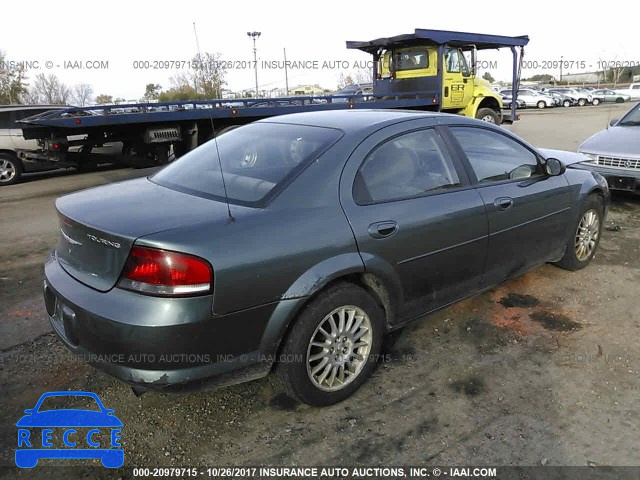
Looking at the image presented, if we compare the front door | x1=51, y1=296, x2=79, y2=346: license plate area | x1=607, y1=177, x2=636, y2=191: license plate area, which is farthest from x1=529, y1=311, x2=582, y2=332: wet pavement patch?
the front door

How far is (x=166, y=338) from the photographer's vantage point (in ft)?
7.22

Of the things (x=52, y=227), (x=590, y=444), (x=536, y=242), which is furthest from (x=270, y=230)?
(x=52, y=227)

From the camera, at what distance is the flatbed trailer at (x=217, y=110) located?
31.1ft

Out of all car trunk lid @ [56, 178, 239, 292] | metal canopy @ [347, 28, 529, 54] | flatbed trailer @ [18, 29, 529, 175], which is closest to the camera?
car trunk lid @ [56, 178, 239, 292]

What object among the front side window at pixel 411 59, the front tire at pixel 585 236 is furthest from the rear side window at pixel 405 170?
the front side window at pixel 411 59

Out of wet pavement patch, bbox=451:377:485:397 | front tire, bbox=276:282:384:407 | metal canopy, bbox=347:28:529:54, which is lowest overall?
wet pavement patch, bbox=451:377:485:397

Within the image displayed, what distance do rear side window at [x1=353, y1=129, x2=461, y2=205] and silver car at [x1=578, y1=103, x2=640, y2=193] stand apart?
12.8 feet

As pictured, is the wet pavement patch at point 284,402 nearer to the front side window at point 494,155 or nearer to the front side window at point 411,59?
the front side window at point 494,155

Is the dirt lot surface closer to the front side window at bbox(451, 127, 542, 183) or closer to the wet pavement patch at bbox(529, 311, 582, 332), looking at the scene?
the wet pavement patch at bbox(529, 311, 582, 332)

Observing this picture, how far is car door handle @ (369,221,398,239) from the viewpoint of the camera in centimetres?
276

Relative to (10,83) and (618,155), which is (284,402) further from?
(10,83)

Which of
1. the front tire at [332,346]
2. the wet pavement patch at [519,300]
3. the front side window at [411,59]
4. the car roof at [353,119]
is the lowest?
the wet pavement patch at [519,300]

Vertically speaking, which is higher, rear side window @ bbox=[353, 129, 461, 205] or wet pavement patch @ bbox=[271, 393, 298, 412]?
rear side window @ bbox=[353, 129, 461, 205]

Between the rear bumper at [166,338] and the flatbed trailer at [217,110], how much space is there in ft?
24.9
